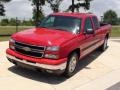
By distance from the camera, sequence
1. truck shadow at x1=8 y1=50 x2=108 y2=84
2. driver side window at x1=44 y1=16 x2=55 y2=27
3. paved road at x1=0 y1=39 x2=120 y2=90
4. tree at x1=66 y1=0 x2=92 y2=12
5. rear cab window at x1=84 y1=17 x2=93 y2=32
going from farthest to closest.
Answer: tree at x1=66 y1=0 x2=92 y2=12 < rear cab window at x1=84 y1=17 x2=93 y2=32 < driver side window at x1=44 y1=16 x2=55 y2=27 < truck shadow at x1=8 y1=50 x2=108 y2=84 < paved road at x1=0 y1=39 x2=120 y2=90

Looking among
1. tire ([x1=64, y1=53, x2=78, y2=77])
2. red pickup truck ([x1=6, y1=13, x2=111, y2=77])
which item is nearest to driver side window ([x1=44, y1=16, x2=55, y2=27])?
red pickup truck ([x1=6, y1=13, x2=111, y2=77])

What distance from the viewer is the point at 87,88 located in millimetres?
7809

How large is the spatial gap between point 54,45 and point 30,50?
0.70 metres

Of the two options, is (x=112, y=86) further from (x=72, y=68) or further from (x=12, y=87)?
(x=12, y=87)

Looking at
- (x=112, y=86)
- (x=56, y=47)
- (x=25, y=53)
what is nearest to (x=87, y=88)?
(x=112, y=86)

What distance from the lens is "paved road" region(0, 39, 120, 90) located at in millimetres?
7734

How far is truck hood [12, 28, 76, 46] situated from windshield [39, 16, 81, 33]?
35cm

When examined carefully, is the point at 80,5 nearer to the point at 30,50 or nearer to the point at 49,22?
the point at 49,22

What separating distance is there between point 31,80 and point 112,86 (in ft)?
7.42

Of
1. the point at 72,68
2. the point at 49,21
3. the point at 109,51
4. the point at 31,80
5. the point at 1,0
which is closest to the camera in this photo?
the point at 31,80

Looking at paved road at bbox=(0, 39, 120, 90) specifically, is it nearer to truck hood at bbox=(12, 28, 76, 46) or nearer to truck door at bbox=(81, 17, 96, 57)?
truck door at bbox=(81, 17, 96, 57)

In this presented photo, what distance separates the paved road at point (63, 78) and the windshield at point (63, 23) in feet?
4.73

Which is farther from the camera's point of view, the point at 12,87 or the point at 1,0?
the point at 1,0

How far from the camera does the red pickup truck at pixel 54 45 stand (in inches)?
308
